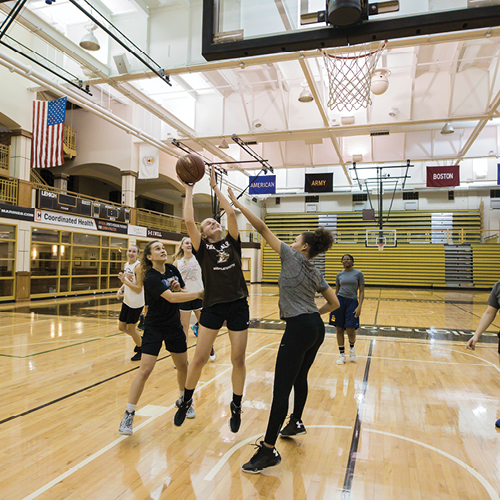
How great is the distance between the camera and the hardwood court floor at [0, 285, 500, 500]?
2336 mm

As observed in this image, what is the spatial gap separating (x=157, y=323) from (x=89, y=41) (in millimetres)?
7115

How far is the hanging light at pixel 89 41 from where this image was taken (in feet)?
25.5

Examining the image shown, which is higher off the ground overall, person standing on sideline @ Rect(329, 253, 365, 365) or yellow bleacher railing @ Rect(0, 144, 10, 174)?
yellow bleacher railing @ Rect(0, 144, 10, 174)

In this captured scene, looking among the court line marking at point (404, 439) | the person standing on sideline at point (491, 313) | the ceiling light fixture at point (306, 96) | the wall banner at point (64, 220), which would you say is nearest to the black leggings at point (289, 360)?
the court line marking at point (404, 439)

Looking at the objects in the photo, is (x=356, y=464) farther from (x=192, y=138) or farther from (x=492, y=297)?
(x=192, y=138)

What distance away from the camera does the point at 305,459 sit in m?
2.70

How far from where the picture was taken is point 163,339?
3.10 m

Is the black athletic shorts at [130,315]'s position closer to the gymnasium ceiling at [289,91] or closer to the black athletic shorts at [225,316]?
the black athletic shorts at [225,316]

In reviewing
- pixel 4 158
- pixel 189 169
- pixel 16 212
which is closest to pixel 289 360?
pixel 189 169

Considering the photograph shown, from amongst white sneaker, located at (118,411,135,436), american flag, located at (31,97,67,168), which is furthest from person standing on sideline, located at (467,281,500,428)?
american flag, located at (31,97,67,168)

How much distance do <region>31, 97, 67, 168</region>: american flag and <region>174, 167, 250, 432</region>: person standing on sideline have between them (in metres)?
11.2

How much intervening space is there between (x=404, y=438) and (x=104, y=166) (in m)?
17.9

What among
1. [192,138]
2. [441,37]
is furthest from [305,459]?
[192,138]

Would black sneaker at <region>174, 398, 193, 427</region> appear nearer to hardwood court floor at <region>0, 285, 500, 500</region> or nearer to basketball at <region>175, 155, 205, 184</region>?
hardwood court floor at <region>0, 285, 500, 500</region>
